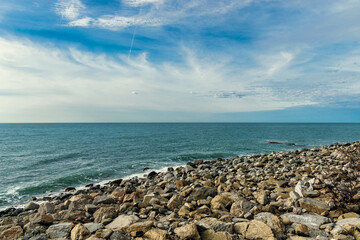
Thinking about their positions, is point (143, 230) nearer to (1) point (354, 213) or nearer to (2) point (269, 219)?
(2) point (269, 219)

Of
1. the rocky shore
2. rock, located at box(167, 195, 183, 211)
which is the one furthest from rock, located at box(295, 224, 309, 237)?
rock, located at box(167, 195, 183, 211)

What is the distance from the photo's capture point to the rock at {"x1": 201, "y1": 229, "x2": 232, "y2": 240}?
5.30 meters

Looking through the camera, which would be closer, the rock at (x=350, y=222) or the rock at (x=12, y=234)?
the rock at (x=350, y=222)

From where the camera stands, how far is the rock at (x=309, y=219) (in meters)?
6.06

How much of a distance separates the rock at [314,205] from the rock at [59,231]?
7935mm

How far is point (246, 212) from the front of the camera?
23.0ft

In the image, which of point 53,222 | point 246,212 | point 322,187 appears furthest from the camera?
point 322,187

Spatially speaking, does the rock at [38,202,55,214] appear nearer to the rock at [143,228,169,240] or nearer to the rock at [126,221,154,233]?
the rock at [126,221,154,233]

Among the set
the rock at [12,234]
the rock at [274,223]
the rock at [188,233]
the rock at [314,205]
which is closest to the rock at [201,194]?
the rock at [274,223]

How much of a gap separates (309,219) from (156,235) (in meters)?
4.77

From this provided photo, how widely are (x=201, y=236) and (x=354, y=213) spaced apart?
16.4ft

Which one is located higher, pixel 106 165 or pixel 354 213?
pixel 354 213

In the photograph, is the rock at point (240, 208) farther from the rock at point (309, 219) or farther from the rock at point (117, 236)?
the rock at point (117, 236)

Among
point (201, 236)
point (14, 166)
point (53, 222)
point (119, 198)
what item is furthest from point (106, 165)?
point (201, 236)
